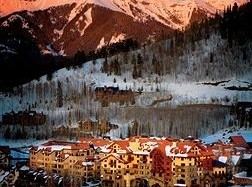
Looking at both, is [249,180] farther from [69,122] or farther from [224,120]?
[69,122]

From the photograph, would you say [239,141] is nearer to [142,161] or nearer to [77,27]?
[142,161]

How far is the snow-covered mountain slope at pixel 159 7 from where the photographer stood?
25.9ft

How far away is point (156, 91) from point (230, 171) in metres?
1.01

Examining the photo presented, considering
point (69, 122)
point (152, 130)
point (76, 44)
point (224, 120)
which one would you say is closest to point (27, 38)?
point (76, 44)

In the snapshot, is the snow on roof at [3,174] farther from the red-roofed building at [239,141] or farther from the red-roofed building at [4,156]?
the red-roofed building at [239,141]

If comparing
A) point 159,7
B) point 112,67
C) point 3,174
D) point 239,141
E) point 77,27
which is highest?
point 159,7

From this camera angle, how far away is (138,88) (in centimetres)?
772

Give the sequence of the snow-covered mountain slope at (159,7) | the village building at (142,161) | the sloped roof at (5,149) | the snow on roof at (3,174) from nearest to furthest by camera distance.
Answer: the village building at (142,161) → the snow on roof at (3,174) → the sloped roof at (5,149) → the snow-covered mountain slope at (159,7)

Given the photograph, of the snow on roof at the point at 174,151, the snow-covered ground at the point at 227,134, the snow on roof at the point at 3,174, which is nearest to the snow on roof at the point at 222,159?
the snow-covered ground at the point at 227,134

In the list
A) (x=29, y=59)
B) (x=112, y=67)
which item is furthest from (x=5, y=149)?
(x=112, y=67)

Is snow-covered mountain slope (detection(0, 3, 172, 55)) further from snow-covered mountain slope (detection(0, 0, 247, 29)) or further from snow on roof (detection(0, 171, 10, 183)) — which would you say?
snow on roof (detection(0, 171, 10, 183))

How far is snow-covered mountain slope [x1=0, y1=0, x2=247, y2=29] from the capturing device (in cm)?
789

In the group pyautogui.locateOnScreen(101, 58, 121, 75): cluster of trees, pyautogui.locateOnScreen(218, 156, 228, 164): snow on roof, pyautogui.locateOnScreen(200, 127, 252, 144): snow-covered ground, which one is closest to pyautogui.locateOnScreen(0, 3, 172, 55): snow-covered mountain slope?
pyautogui.locateOnScreen(101, 58, 121, 75): cluster of trees

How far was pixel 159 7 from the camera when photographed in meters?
8.03
